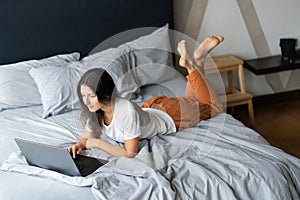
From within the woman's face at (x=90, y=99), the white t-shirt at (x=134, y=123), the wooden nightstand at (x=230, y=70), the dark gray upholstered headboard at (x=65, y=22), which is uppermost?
the dark gray upholstered headboard at (x=65, y=22)

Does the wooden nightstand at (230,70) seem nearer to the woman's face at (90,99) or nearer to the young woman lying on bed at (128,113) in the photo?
the young woman lying on bed at (128,113)

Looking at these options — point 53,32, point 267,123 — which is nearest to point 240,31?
point 267,123

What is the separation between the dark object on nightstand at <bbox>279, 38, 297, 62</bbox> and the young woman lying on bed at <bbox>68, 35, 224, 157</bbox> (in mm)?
1230

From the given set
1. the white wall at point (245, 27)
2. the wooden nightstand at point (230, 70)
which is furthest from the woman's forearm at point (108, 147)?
the white wall at point (245, 27)

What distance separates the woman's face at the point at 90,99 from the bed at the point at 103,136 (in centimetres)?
22

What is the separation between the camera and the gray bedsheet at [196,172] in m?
1.88

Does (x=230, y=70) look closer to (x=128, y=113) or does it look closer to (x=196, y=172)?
(x=128, y=113)

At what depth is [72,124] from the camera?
8.84 ft

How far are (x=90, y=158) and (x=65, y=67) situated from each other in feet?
3.34

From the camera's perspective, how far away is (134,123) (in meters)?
2.16

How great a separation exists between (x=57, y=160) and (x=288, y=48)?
2.36 metres

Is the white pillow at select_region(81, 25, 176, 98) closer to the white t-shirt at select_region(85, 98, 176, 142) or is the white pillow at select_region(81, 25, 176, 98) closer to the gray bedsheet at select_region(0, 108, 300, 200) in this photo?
the white t-shirt at select_region(85, 98, 176, 142)

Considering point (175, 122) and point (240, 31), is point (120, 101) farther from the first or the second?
point (240, 31)

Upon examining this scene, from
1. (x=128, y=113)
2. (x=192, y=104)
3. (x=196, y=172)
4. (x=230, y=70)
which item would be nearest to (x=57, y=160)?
(x=128, y=113)
